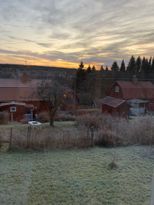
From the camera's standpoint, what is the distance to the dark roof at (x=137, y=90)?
58.8 feet

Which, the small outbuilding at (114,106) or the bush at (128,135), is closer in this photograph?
the bush at (128,135)

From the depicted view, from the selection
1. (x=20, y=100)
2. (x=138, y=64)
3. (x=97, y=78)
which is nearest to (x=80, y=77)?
(x=97, y=78)

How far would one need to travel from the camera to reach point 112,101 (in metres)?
18.1

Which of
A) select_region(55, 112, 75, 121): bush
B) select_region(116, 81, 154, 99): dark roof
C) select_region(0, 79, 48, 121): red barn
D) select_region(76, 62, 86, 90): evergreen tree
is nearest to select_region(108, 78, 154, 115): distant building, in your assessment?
select_region(116, 81, 154, 99): dark roof

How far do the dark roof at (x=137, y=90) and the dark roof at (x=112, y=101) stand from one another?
64 cm

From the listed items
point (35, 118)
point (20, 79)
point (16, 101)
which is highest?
point (20, 79)

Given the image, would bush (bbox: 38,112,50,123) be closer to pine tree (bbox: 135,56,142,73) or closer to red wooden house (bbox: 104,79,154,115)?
pine tree (bbox: 135,56,142,73)

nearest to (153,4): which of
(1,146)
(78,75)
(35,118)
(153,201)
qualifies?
(153,201)

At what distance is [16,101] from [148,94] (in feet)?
33.6

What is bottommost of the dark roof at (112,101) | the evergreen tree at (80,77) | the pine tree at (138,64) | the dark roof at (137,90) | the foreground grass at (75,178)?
the foreground grass at (75,178)

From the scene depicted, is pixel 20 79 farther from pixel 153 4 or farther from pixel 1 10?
pixel 153 4

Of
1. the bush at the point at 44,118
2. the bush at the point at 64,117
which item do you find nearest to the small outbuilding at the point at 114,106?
the bush at the point at 64,117

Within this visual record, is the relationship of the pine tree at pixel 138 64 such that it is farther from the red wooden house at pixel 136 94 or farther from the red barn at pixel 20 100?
the red barn at pixel 20 100

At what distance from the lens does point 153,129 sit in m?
6.57
